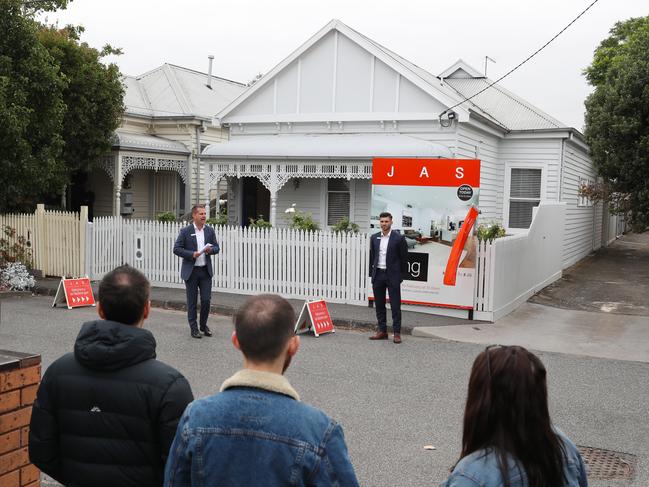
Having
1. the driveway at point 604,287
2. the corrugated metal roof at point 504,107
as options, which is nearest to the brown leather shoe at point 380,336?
the driveway at point 604,287

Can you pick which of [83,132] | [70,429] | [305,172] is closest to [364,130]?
[305,172]

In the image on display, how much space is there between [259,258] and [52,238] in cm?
514

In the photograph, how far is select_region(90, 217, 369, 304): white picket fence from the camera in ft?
45.7

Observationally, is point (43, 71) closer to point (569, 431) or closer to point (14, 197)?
point (14, 197)

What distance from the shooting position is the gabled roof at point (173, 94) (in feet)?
83.9

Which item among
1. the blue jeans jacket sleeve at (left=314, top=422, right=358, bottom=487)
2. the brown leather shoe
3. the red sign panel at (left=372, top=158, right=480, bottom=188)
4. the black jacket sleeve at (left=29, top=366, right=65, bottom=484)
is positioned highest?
the red sign panel at (left=372, top=158, right=480, bottom=188)

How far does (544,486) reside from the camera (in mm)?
2383

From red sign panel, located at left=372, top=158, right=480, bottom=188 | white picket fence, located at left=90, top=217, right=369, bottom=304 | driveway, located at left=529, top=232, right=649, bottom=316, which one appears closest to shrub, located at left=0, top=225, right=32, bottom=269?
white picket fence, located at left=90, top=217, right=369, bottom=304

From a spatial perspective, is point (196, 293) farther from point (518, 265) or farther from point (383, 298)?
point (518, 265)

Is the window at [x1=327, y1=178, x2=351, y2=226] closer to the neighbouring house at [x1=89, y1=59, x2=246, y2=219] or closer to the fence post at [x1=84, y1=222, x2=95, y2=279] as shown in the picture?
the neighbouring house at [x1=89, y1=59, x2=246, y2=219]

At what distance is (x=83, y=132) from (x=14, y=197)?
15.0 ft

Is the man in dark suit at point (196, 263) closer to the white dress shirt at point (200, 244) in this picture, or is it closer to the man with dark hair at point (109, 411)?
the white dress shirt at point (200, 244)

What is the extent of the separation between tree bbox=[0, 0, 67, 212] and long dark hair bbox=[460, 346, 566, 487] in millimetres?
14349

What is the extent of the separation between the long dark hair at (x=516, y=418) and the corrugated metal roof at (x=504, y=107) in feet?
60.9
